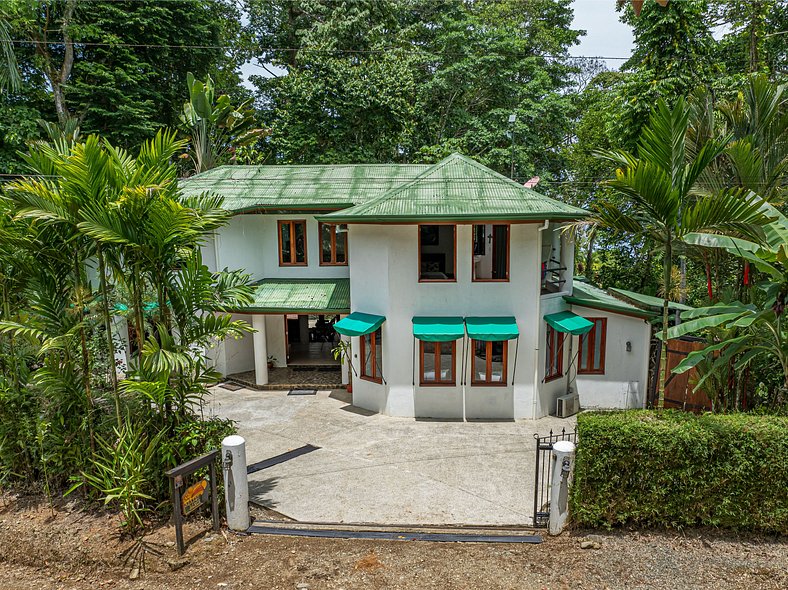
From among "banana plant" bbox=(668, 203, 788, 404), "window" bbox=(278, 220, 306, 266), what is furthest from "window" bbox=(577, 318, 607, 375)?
"window" bbox=(278, 220, 306, 266)

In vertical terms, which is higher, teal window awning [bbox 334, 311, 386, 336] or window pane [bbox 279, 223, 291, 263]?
window pane [bbox 279, 223, 291, 263]

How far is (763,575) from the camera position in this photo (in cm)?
608

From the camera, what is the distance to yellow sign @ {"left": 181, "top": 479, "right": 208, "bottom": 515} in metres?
7.01

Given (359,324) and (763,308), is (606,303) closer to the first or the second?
(763,308)

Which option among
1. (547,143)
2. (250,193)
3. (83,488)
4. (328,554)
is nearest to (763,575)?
(328,554)

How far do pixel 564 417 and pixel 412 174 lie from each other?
10298 millimetres

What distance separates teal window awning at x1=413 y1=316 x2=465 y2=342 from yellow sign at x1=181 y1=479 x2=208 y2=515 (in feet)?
20.9

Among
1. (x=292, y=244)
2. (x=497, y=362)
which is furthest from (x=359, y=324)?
(x=292, y=244)

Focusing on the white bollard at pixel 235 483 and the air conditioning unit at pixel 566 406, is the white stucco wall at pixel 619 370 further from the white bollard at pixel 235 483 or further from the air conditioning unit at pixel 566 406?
the white bollard at pixel 235 483

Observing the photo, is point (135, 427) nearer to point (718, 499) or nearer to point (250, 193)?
point (718, 499)

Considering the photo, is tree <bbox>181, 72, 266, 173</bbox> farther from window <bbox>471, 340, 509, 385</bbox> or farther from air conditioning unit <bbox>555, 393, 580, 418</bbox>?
air conditioning unit <bbox>555, 393, 580, 418</bbox>

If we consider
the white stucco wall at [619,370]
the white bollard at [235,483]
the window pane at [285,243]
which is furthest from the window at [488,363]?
the window pane at [285,243]

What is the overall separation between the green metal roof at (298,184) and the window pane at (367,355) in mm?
4907

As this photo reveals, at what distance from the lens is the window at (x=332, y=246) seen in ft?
56.5
